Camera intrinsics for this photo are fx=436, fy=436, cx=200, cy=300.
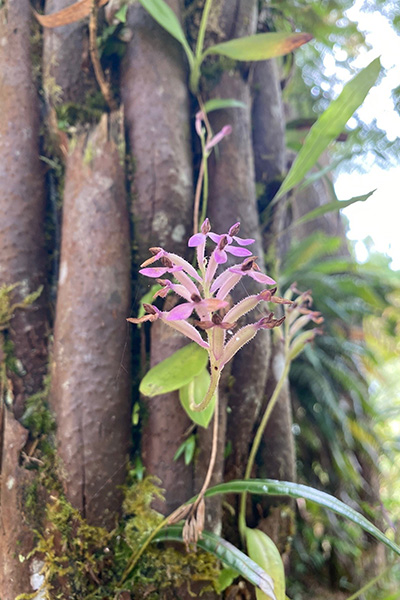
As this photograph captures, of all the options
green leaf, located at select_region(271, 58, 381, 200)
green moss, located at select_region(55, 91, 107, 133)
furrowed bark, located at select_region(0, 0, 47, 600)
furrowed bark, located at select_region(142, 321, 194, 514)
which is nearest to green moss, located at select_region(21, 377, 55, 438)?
furrowed bark, located at select_region(0, 0, 47, 600)

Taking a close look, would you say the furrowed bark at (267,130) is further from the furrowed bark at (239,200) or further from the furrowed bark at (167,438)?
the furrowed bark at (167,438)

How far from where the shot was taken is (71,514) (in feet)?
2.43

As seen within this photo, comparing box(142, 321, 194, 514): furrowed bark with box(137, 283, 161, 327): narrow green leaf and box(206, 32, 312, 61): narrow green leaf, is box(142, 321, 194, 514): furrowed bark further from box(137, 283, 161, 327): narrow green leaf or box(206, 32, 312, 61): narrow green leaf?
box(206, 32, 312, 61): narrow green leaf

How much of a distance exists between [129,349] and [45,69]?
0.64m

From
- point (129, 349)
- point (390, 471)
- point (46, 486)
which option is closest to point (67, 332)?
point (129, 349)

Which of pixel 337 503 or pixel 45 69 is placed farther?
pixel 45 69

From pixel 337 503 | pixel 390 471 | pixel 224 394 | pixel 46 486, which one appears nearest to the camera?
pixel 337 503

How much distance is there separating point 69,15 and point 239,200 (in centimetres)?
51

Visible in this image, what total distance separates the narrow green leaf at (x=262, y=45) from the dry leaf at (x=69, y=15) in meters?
0.26

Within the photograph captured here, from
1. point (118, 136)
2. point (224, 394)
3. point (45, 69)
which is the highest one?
point (45, 69)

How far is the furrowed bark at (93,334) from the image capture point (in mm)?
762

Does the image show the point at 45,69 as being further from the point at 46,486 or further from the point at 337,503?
the point at 337,503

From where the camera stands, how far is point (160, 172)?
909 mm

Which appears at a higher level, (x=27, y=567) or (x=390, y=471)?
(x=27, y=567)
